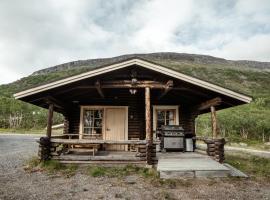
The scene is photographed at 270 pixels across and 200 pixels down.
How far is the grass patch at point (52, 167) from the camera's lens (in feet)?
28.1

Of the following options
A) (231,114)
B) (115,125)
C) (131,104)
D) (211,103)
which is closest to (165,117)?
(131,104)

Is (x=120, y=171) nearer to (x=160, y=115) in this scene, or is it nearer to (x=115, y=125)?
(x=115, y=125)

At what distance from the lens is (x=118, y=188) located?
6785mm

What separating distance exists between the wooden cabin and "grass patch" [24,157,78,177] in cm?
52

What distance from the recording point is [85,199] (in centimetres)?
588

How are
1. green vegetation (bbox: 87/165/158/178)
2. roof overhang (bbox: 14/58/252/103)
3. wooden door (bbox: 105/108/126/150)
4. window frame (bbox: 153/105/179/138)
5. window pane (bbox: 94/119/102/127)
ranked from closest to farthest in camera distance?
green vegetation (bbox: 87/165/158/178), roof overhang (bbox: 14/58/252/103), wooden door (bbox: 105/108/126/150), window pane (bbox: 94/119/102/127), window frame (bbox: 153/105/179/138)

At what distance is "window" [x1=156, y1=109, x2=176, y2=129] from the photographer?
12.9m

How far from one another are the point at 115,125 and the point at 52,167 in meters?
4.25

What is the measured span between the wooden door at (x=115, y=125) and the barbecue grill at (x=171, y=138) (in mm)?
2099

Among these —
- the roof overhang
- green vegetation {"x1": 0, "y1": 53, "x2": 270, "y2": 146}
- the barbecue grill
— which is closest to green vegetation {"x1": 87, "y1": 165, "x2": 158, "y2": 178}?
the barbecue grill

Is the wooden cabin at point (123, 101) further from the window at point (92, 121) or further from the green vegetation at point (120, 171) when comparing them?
the green vegetation at point (120, 171)

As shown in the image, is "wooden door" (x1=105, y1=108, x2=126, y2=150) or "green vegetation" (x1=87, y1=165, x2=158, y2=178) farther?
"wooden door" (x1=105, y1=108, x2=126, y2=150)

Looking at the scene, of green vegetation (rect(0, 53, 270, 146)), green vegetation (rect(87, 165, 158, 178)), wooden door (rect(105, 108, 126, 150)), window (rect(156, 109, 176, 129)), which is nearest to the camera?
green vegetation (rect(87, 165, 158, 178))

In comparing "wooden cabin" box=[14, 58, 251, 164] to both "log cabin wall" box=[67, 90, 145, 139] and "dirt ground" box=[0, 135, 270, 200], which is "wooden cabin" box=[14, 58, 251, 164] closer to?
"log cabin wall" box=[67, 90, 145, 139]
